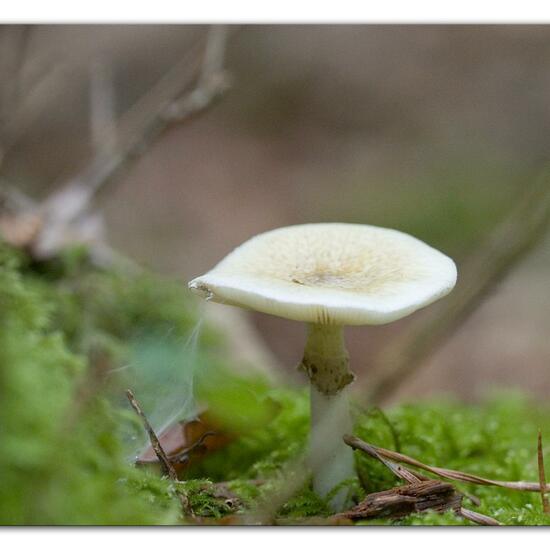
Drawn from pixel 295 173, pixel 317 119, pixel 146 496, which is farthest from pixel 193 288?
pixel 295 173

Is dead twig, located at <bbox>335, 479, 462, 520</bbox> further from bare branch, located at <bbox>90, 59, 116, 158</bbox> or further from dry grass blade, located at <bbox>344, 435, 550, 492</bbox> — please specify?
bare branch, located at <bbox>90, 59, 116, 158</bbox>

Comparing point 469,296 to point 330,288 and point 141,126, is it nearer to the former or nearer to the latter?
point 330,288

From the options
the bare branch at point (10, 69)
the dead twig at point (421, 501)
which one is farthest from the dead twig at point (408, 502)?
the bare branch at point (10, 69)

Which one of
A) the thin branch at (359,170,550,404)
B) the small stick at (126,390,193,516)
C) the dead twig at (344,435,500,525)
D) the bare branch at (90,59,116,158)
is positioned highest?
the bare branch at (90,59,116,158)

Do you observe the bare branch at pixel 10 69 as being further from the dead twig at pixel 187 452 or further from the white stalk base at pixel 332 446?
the white stalk base at pixel 332 446

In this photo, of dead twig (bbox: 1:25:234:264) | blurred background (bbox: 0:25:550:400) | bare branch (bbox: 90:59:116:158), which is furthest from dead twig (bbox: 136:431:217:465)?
bare branch (bbox: 90:59:116:158)

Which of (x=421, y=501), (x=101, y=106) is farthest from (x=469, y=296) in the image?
(x=101, y=106)

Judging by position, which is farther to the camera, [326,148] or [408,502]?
[326,148]
